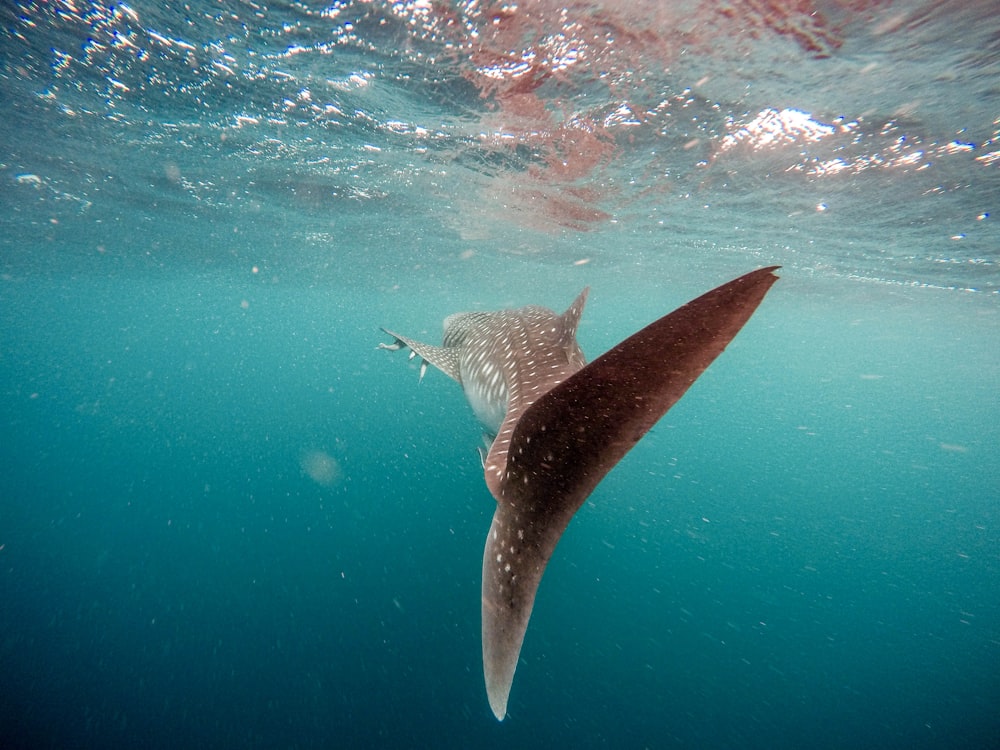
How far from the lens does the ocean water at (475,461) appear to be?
6629 millimetres

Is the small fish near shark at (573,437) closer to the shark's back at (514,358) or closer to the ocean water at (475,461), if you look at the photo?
the shark's back at (514,358)

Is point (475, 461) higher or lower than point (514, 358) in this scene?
lower

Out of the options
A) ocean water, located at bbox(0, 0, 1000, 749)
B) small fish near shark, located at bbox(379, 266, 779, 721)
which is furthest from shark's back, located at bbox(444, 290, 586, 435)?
ocean water, located at bbox(0, 0, 1000, 749)

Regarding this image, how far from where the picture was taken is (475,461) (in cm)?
1553

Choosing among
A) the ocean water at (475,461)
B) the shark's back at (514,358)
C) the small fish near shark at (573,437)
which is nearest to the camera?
the small fish near shark at (573,437)

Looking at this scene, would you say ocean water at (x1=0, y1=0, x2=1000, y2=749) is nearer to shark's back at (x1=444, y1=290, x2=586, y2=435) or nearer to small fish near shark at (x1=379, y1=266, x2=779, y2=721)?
shark's back at (x1=444, y1=290, x2=586, y2=435)

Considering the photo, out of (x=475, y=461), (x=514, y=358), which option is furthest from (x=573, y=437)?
(x=475, y=461)

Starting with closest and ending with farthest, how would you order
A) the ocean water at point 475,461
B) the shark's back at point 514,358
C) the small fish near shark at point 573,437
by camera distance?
the small fish near shark at point 573,437 < the shark's back at point 514,358 < the ocean water at point 475,461

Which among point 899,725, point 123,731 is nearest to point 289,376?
point 123,731

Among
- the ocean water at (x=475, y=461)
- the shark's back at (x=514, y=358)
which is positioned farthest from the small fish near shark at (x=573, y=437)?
the ocean water at (x=475, y=461)

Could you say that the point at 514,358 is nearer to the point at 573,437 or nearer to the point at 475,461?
the point at 573,437

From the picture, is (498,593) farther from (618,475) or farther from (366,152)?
A: (618,475)

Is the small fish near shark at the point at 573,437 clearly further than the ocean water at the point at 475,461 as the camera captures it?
No

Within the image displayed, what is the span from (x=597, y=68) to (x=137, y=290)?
60936mm
